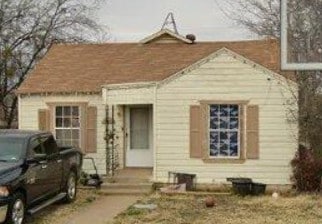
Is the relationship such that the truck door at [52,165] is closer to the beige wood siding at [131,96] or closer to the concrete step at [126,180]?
the concrete step at [126,180]

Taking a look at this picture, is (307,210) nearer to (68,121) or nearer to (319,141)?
(319,141)

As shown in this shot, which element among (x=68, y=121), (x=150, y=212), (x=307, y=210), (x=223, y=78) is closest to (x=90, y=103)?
(x=68, y=121)

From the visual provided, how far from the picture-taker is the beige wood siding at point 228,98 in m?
18.2

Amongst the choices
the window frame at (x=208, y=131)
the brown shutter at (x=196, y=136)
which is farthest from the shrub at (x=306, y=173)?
the brown shutter at (x=196, y=136)

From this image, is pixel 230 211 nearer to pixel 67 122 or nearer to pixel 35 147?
pixel 35 147

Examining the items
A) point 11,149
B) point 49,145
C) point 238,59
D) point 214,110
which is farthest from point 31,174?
point 238,59

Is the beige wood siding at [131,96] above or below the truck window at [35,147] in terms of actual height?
above

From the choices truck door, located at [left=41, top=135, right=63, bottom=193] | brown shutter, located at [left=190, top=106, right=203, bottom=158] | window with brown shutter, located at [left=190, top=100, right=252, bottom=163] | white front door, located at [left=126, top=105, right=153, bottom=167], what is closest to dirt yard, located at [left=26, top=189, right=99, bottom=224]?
truck door, located at [left=41, top=135, right=63, bottom=193]

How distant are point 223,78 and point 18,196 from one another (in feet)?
27.0

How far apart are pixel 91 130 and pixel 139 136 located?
1637 mm

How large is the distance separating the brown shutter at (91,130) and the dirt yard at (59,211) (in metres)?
3.57

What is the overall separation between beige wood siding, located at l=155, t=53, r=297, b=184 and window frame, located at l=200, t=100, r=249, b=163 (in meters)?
0.12

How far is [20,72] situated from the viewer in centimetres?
3412

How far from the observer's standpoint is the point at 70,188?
15680 mm
